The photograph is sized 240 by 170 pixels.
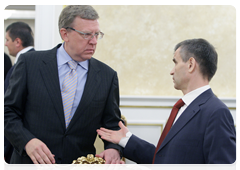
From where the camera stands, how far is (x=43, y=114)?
1.64 metres

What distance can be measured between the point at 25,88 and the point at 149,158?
0.89 metres

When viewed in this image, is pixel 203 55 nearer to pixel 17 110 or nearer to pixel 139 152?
pixel 139 152

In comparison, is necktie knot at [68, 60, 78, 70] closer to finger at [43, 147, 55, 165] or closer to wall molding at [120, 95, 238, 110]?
finger at [43, 147, 55, 165]

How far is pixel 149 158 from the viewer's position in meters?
1.70

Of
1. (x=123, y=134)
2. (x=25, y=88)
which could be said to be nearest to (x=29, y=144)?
(x=25, y=88)

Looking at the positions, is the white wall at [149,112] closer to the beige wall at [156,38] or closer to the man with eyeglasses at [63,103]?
the beige wall at [156,38]

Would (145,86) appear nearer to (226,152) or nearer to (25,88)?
(25,88)

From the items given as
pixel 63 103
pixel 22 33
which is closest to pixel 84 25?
pixel 63 103

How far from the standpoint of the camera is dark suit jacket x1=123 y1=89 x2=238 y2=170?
1.25 meters

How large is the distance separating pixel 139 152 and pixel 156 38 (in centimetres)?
168

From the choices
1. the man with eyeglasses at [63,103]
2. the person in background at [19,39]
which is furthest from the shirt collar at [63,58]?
the person in background at [19,39]

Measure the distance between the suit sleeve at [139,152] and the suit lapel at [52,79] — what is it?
1.48ft

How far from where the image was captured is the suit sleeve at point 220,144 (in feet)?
4.04

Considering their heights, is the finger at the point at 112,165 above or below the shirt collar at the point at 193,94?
below
